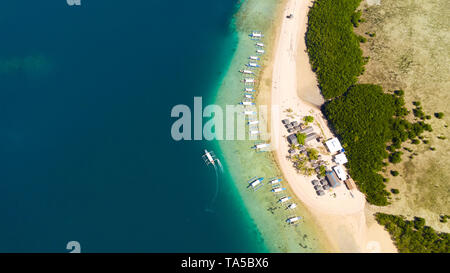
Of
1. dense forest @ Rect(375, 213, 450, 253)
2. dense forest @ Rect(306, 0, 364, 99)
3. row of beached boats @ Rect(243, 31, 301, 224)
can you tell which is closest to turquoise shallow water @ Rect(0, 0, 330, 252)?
row of beached boats @ Rect(243, 31, 301, 224)

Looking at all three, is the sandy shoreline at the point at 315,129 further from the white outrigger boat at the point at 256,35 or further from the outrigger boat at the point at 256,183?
the outrigger boat at the point at 256,183

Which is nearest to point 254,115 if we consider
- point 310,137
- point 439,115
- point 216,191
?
point 310,137

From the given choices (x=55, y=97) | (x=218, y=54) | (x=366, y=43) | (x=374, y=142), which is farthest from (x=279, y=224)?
(x=55, y=97)

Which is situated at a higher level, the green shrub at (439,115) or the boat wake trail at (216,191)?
the green shrub at (439,115)

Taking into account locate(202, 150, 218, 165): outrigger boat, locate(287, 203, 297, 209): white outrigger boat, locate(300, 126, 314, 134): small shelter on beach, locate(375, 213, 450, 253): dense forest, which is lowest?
locate(375, 213, 450, 253): dense forest

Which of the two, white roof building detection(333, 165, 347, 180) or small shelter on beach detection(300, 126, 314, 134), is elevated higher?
small shelter on beach detection(300, 126, 314, 134)

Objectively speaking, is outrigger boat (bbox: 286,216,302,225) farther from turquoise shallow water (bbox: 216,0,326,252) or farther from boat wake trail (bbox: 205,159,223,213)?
boat wake trail (bbox: 205,159,223,213)

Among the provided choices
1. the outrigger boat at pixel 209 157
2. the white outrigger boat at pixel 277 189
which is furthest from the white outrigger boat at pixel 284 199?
the outrigger boat at pixel 209 157

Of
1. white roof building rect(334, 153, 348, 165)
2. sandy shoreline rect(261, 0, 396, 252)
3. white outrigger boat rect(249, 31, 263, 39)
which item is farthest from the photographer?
white outrigger boat rect(249, 31, 263, 39)
